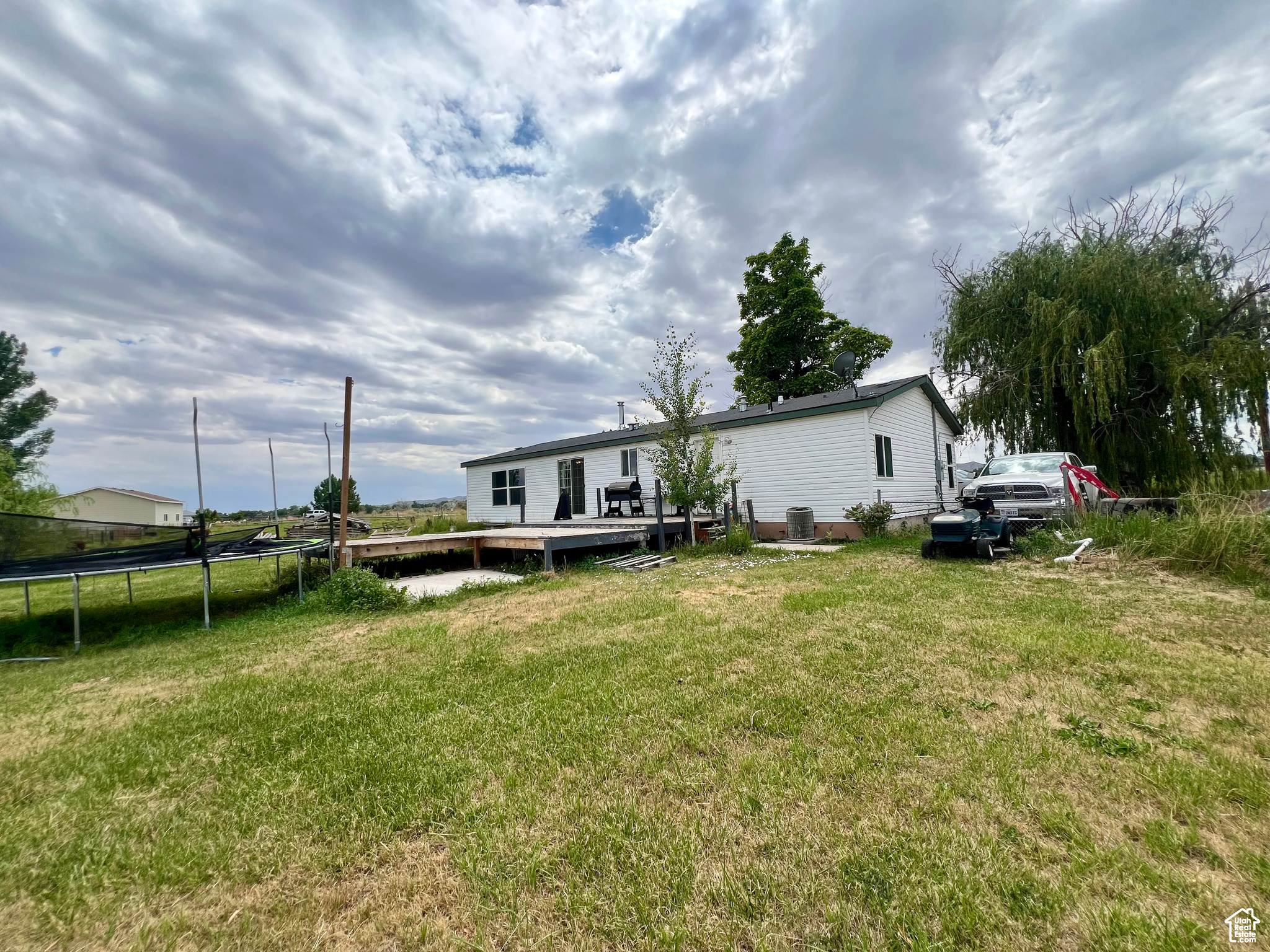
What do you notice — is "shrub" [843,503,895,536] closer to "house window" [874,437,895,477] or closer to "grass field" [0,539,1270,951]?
"house window" [874,437,895,477]

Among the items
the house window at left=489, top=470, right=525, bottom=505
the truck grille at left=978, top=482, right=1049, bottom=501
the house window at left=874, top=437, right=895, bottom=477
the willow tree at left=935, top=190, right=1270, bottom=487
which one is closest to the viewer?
the truck grille at left=978, top=482, right=1049, bottom=501

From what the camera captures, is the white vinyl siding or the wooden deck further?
the white vinyl siding

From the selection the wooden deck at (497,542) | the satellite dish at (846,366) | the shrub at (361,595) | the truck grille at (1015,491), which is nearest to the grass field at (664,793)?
the shrub at (361,595)

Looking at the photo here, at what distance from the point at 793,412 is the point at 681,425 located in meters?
3.94

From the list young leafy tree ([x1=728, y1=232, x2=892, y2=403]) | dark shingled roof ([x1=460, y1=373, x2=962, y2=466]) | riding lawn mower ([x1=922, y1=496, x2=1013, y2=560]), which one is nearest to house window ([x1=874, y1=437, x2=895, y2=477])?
dark shingled roof ([x1=460, y1=373, x2=962, y2=466])

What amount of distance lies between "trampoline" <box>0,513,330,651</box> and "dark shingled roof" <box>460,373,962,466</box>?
8397 mm

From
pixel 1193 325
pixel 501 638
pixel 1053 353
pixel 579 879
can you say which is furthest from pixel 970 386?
pixel 579 879

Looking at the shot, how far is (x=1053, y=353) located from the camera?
12398mm

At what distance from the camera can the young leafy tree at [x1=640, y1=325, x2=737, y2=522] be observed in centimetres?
1065

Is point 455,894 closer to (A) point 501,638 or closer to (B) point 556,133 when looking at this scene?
(A) point 501,638

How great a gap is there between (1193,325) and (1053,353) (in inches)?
129

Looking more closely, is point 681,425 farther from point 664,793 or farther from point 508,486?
point 508,486

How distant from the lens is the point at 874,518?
1157cm

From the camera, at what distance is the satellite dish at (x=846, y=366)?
43.9 ft
